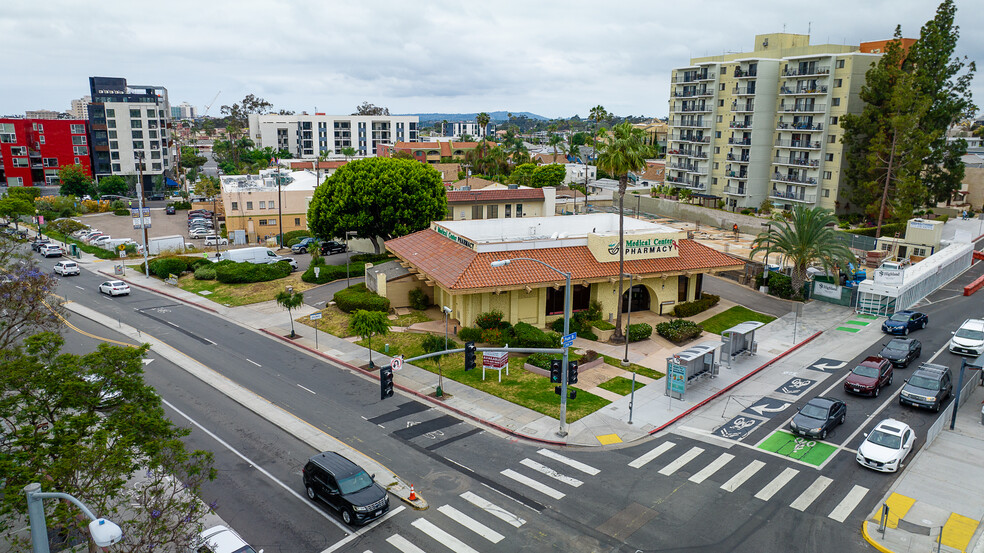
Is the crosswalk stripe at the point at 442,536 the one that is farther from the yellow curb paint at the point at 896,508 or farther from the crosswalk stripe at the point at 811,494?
the yellow curb paint at the point at 896,508

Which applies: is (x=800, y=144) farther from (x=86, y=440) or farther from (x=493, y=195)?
(x=86, y=440)

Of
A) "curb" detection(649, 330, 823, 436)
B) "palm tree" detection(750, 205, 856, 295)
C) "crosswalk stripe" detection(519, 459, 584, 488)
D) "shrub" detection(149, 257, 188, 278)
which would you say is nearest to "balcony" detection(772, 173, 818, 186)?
"palm tree" detection(750, 205, 856, 295)

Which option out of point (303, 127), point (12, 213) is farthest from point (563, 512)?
point (303, 127)

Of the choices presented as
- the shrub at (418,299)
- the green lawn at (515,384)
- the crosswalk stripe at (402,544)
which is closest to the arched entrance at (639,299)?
the green lawn at (515,384)

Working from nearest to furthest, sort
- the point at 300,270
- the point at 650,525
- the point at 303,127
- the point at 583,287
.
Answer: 1. the point at 650,525
2. the point at 583,287
3. the point at 300,270
4. the point at 303,127

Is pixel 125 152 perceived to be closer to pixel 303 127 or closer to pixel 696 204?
pixel 303 127

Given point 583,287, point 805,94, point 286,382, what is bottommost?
point 286,382

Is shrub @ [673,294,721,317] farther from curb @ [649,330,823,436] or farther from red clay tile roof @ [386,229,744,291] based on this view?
curb @ [649,330,823,436]
